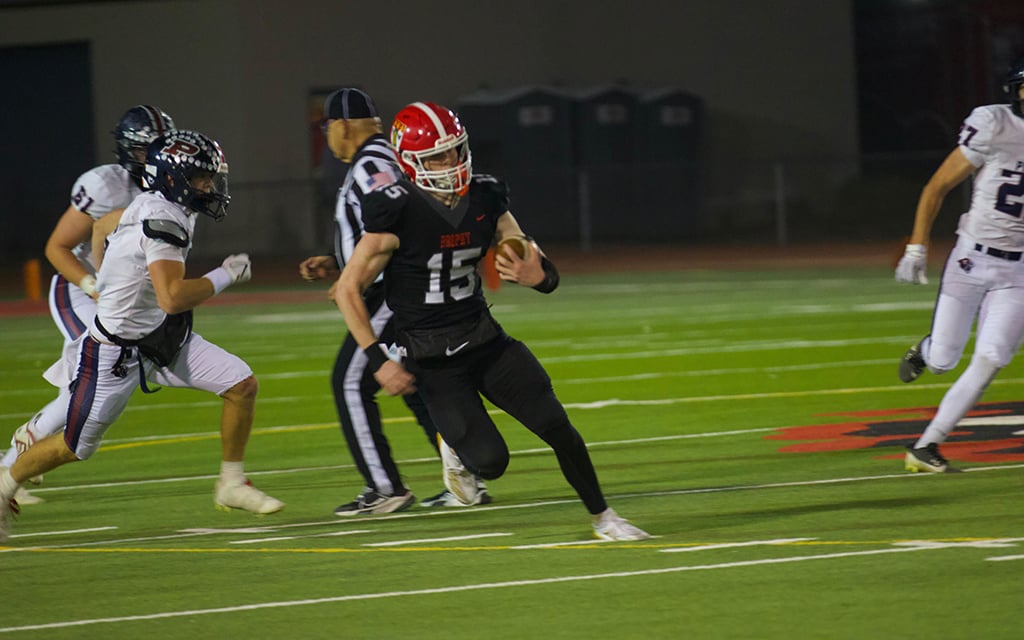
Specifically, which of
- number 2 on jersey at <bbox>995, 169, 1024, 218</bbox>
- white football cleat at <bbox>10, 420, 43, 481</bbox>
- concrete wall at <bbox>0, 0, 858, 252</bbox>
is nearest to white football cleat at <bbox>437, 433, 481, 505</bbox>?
white football cleat at <bbox>10, 420, 43, 481</bbox>

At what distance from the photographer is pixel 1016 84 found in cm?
811

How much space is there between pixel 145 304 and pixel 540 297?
15.4m

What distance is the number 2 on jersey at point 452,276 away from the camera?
6887 millimetres

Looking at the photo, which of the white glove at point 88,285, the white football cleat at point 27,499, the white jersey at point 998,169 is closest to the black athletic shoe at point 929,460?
the white jersey at point 998,169

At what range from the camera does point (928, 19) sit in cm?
3522

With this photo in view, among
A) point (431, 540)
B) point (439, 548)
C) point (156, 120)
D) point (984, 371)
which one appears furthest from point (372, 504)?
point (984, 371)

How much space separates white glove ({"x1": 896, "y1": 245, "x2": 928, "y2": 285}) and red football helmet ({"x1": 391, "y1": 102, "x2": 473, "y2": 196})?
8.72 ft

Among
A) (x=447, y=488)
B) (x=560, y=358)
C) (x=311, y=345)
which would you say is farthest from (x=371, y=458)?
(x=311, y=345)

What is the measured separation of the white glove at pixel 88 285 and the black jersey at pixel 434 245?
7.35 feet

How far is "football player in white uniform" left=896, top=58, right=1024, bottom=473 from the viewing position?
815 centimetres

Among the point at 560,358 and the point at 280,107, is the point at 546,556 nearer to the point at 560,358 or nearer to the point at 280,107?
the point at 560,358

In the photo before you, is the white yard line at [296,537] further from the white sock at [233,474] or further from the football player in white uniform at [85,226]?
the football player in white uniform at [85,226]

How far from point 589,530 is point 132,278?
2314 millimetres

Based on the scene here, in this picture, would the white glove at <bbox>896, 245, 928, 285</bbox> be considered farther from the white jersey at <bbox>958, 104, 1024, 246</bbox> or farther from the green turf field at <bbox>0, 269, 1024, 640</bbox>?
the green turf field at <bbox>0, 269, 1024, 640</bbox>
